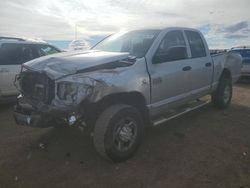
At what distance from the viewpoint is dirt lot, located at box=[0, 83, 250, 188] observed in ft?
11.1

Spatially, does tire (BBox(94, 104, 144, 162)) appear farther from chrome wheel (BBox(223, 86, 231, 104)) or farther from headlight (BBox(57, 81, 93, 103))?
chrome wheel (BBox(223, 86, 231, 104))

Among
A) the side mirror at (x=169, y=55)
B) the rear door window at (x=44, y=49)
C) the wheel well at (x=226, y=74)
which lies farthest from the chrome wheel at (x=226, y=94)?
the rear door window at (x=44, y=49)

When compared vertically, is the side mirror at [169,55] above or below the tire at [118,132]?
above

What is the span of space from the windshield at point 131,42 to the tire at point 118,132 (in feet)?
3.46

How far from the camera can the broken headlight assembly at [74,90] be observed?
11.1 feet

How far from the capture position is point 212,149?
4312mm

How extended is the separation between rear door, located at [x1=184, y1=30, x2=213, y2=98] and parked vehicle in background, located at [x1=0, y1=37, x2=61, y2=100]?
13.3 feet

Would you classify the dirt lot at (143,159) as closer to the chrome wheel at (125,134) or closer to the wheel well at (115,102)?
the chrome wheel at (125,134)

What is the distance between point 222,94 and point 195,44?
1.71 metres

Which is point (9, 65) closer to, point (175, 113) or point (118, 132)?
point (118, 132)

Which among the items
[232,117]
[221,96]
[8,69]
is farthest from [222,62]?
[8,69]

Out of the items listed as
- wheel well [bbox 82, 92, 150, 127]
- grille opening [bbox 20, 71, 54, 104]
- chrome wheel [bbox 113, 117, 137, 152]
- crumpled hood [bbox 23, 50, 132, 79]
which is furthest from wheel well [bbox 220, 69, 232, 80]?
grille opening [bbox 20, 71, 54, 104]

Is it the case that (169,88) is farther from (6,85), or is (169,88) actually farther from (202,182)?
(6,85)

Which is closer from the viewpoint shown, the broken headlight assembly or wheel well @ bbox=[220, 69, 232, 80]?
the broken headlight assembly
